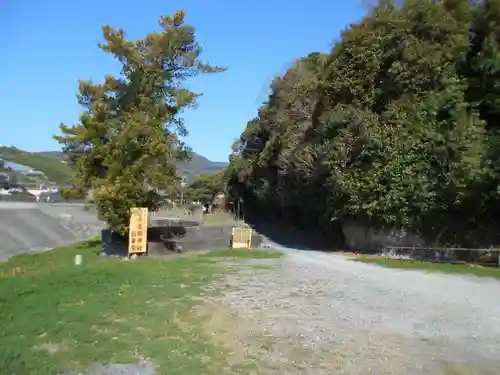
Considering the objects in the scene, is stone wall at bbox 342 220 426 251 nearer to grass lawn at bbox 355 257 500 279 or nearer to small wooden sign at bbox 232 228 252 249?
grass lawn at bbox 355 257 500 279

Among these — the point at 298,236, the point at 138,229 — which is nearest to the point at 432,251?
the point at 138,229

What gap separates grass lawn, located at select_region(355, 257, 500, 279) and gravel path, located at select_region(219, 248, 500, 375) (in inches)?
50.3

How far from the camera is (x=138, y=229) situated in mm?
22172

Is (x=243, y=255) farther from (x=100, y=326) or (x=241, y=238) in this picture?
(x=100, y=326)

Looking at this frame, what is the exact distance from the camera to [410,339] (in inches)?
325

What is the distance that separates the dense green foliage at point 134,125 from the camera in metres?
24.4

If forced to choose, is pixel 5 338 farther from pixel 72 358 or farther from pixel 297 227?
pixel 297 227

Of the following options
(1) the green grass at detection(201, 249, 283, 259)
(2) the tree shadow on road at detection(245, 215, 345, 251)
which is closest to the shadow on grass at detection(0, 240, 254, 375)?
(1) the green grass at detection(201, 249, 283, 259)

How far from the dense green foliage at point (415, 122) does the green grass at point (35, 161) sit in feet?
343

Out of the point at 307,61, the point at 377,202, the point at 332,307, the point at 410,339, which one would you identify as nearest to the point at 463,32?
the point at 377,202

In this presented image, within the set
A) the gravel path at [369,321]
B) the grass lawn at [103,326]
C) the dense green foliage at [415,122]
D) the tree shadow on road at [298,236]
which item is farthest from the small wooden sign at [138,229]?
the tree shadow on road at [298,236]

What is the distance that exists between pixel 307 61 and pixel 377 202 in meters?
16.3

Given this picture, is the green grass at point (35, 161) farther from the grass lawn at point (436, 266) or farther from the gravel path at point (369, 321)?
the gravel path at point (369, 321)

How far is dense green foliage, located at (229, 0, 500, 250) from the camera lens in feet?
71.7
